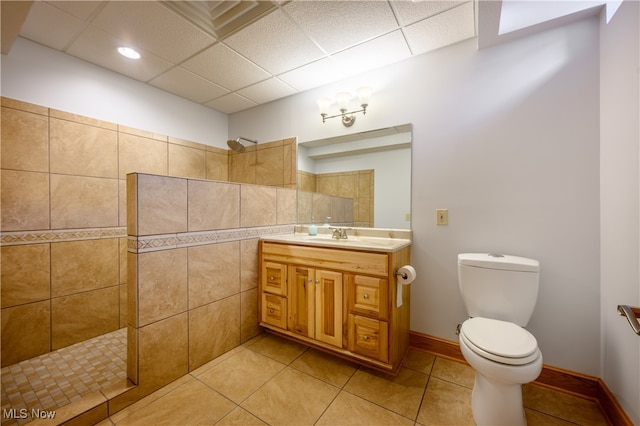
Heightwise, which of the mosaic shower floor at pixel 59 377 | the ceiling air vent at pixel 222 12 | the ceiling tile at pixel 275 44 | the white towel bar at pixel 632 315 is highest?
the ceiling air vent at pixel 222 12

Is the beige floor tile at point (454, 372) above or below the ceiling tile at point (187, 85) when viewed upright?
below

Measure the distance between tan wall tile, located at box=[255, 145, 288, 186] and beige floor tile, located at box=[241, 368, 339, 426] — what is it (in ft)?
5.79

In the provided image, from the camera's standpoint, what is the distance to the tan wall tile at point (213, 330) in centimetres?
167

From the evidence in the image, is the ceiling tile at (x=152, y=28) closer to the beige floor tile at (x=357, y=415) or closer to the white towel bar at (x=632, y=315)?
the beige floor tile at (x=357, y=415)

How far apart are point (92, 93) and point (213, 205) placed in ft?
4.89

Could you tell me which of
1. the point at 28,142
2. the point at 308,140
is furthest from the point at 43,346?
the point at 308,140

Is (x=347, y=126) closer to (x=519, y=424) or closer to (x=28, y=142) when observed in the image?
(x=519, y=424)

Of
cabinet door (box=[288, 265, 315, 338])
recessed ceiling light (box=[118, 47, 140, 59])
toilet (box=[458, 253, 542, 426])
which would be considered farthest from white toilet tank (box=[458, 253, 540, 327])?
recessed ceiling light (box=[118, 47, 140, 59])

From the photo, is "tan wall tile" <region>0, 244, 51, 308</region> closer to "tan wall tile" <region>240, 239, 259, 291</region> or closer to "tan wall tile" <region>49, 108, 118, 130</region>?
"tan wall tile" <region>49, 108, 118, 130</region>

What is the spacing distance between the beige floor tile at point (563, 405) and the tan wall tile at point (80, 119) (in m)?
3.53

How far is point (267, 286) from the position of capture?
2.03 metres

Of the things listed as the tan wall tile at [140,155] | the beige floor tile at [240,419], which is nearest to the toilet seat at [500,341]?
the beige floor tile at [240,419]

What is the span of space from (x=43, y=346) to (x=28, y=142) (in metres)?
1.47

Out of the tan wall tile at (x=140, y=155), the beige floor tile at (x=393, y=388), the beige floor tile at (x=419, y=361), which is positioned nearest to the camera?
the beige floor tile at (x=393, y=388)
